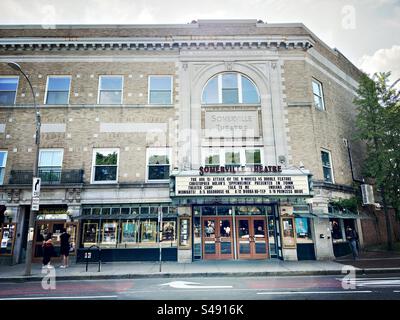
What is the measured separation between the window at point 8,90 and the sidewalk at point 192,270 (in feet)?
34.1

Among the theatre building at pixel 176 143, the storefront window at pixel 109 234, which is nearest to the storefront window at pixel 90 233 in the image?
the theatre building at pixel 176 143

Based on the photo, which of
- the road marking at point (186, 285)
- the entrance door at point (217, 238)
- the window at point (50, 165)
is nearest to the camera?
the road marking at point (186, 285)

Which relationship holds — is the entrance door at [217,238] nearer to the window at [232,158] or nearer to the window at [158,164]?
the window at [232,158]

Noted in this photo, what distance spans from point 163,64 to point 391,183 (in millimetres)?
17519

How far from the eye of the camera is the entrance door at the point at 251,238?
1488 centimetres

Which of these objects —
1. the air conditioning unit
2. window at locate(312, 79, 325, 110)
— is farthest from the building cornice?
the air conditioning unit

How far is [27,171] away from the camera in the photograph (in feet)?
50.2

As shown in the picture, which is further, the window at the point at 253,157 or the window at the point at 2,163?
the window at the point at 253,157

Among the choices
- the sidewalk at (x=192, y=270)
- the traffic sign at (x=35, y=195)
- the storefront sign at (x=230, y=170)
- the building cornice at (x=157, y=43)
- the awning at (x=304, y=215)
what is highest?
the building cornice at (x=157, y=43)

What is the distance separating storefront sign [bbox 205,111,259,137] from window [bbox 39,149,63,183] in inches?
370

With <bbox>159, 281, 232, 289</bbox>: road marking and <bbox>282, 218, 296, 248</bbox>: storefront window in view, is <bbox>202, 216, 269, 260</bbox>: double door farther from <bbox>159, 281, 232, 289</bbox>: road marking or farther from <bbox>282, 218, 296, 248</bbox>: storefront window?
<bbox>159, 281, 232, 289</bbox>: road marking

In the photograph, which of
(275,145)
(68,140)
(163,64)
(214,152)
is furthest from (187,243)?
(163,64)

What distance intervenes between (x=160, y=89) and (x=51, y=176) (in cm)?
875

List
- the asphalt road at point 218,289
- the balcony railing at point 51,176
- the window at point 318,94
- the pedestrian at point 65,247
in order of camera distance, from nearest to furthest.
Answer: the asphalt road at point 218,289 → the pedestrian at point 65,247 → the balcony railing at point 51,176 → the window at point 318,94
